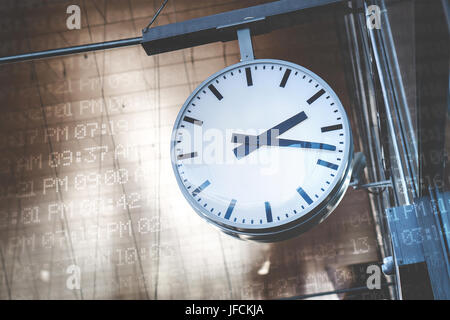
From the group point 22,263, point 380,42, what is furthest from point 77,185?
point 22,263

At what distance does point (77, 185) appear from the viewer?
283 centimetres

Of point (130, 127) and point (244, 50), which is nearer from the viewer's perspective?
point (244, 50)

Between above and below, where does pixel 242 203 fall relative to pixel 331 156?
below

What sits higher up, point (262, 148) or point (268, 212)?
point (262, 148)

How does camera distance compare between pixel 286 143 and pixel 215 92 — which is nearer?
pixel 286 143

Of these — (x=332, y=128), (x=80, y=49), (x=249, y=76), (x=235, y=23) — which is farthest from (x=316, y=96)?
(x=80, y=49)

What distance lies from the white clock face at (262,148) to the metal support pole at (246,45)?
50 millimetres

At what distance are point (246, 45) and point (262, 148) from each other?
0.41 metres

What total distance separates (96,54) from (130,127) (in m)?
0.89

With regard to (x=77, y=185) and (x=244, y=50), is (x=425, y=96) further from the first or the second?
(x=77, y=185)

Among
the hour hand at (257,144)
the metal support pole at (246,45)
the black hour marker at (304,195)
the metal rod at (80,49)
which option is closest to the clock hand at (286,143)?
the hour hand at (257,144)

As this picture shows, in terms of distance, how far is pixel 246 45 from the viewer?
58.6 inches

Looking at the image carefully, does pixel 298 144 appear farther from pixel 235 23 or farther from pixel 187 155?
pixel 235 23
